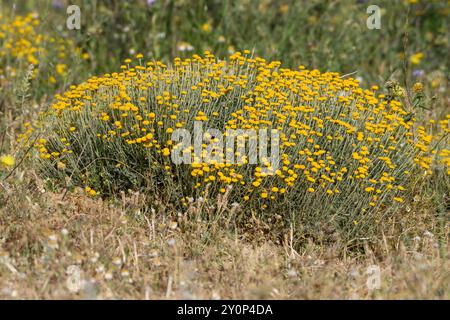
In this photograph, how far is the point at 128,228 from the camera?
11.4 ft

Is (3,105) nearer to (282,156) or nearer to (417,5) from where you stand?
(282,156)

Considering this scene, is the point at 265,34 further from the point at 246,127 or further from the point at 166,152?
the point at 166,152

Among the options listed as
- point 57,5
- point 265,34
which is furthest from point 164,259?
point 57,5

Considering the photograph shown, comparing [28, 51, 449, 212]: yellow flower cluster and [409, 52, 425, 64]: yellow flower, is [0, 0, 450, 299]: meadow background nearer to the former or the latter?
[28, 51, 449, 212]: yellow flower cluster

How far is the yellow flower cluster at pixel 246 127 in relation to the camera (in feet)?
11.7

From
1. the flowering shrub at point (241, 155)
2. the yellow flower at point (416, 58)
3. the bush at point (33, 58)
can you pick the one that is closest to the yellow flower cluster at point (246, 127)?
the flowering shrub at point (241, 155)

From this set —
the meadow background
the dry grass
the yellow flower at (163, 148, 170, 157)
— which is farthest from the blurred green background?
the dry grass

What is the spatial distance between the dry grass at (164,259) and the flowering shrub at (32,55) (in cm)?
202

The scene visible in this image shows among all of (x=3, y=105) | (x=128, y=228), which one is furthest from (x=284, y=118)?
→ (x=3, y=105)

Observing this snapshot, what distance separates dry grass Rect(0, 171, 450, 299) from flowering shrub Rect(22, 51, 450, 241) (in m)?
0.19

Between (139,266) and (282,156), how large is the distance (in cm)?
98

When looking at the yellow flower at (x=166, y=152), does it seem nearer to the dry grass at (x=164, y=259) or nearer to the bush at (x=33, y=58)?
the dry grass at (x=164, y=259)

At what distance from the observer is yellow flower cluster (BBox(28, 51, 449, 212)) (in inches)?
141

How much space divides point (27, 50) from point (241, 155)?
118 inches
